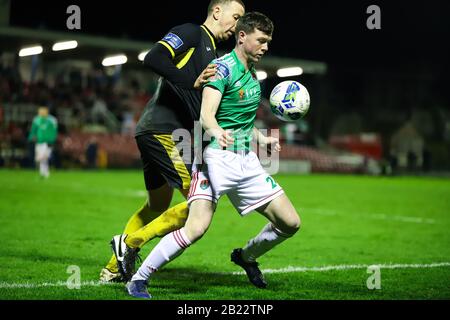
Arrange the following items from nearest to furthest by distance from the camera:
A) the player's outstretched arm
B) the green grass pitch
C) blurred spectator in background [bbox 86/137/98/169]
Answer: the player's outstretched arm
the green grass pitch
blurred spectator in background [bbox 86/137/98/169]

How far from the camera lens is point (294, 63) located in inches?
1591

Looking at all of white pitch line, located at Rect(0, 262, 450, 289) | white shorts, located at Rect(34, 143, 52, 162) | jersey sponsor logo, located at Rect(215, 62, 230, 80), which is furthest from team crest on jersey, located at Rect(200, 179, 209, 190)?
white shorts, located at Rect(34, 143, 52, 162)

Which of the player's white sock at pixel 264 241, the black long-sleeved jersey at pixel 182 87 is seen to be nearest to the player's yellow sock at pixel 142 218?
the black long-sleeved jersey at pixel 182 87

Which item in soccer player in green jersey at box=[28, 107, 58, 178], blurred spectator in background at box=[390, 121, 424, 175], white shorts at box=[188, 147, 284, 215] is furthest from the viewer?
blurred spectator in background at box=[390, 121, 424, 175]

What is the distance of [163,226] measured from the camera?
19.3ft

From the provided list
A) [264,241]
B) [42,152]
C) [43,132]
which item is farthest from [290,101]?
[43,132]

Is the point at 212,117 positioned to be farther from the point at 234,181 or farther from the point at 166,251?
the point at 166,251

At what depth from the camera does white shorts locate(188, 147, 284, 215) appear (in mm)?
5445

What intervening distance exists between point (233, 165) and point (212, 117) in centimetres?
46

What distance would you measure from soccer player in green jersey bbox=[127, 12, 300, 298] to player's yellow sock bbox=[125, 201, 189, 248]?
0.34m

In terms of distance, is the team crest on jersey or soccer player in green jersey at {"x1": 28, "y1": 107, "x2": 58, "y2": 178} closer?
the team crest on jersey

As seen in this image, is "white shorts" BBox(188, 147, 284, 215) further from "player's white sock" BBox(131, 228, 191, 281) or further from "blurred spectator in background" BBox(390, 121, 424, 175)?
"blurred spectator in background" BBox(390, 121, 424, 175)
